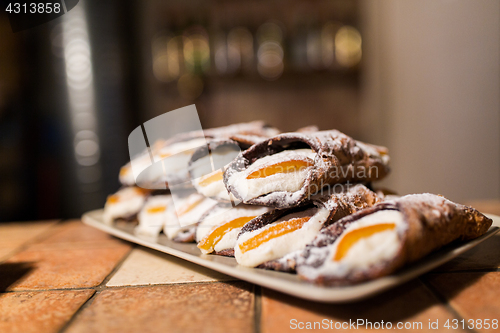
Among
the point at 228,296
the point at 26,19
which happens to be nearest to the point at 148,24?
the point at 26,19

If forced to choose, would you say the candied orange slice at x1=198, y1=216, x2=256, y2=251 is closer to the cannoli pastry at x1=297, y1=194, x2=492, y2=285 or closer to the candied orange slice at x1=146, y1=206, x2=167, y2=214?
the cannoli pastry at x1=297, y1=194, x2=492, y2=285

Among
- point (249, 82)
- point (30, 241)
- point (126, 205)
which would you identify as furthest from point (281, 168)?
point (249, 82)

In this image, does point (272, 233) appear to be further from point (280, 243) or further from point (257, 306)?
point (257, 306)

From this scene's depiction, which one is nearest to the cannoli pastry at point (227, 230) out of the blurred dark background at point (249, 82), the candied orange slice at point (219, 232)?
the candied orange slice at point (219, 232)

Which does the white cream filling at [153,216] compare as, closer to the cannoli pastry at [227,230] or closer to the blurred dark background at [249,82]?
the cannoli pastry at [227,230]

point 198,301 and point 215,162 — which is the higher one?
point 215,162

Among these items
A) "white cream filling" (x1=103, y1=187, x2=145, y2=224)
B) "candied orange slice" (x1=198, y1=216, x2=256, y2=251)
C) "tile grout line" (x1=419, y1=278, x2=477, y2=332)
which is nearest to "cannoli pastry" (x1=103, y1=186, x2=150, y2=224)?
"white cream filling" (x1=103, y1=187, x2=145, y2=224)
